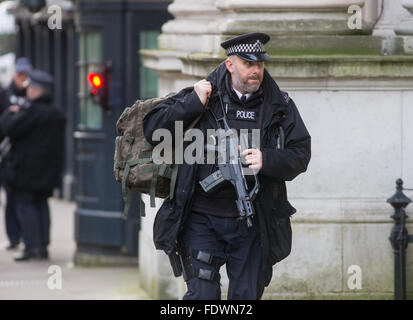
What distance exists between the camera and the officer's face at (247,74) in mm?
7051

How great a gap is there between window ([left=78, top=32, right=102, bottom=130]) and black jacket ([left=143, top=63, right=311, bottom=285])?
5.16 m

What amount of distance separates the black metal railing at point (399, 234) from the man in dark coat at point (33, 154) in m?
5.23

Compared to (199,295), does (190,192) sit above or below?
above

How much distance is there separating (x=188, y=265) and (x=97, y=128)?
537cm

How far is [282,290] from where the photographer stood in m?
9.05

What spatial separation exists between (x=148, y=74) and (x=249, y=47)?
5.26 metres

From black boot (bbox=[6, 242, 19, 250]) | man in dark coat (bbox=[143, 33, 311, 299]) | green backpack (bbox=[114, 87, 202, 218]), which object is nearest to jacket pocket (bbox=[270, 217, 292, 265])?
man in dark coat (bbox=[143, 33, 311, 299])

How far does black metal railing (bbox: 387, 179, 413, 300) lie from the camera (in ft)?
28.6

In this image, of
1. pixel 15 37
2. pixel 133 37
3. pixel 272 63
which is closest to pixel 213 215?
pixel 272 63

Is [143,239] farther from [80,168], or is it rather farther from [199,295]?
[199,295]
